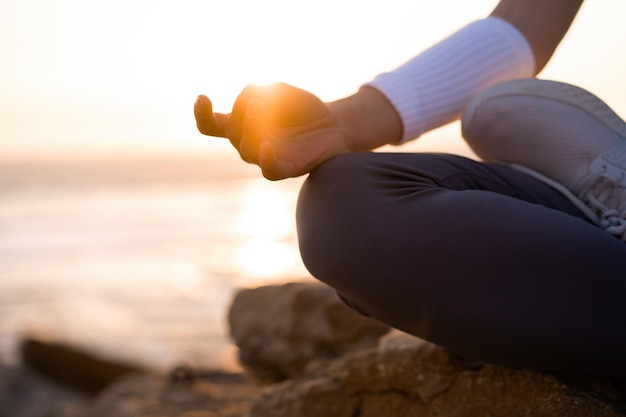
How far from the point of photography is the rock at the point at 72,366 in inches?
216

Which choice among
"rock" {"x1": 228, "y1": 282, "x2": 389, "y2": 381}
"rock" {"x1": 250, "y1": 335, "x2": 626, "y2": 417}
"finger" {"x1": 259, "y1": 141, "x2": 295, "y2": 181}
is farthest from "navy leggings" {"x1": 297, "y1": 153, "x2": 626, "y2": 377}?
"rock" {"x1": 228, "y1": 282, "x2": 389, "y2": 381}

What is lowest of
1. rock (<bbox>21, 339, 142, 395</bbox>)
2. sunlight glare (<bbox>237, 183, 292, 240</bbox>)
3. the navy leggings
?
sunlight glare (<bbox>237, 183, 292, 240</bbox>)

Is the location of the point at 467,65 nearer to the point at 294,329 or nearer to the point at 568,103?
the point at 568,103

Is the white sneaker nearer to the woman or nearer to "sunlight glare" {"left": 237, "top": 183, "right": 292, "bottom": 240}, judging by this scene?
the woman

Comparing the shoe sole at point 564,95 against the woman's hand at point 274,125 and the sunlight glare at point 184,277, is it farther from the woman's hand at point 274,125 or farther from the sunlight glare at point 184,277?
the sunlight glare at point 184,277

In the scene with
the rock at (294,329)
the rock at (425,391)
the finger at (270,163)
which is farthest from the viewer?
the rock at (294,329)

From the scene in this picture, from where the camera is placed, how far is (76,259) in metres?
12.1

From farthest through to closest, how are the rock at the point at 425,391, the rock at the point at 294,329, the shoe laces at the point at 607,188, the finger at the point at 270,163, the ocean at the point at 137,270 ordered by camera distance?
the ocean at the point at 137,270 → the rock at the point at 294,329 → the rock at the point at 425,391 → the shoe laces at the point at 607,188 → the finger at the point at 270,163

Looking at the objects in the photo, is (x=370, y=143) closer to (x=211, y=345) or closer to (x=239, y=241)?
(x=211, y=345)

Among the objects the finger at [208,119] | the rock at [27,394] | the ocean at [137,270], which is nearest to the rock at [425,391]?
the finger at [208,119]

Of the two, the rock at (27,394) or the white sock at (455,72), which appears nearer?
the white sock at (455,72)

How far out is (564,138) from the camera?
1.27 meters

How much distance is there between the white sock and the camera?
1.39m

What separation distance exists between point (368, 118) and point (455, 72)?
0.80 ft
